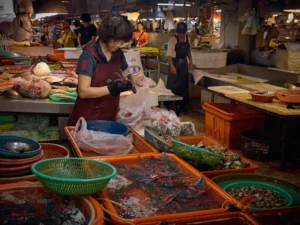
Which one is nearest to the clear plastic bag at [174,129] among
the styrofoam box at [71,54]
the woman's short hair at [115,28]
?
the woman's short hair at [115,28]

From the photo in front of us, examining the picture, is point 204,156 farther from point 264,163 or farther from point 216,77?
point 216,77

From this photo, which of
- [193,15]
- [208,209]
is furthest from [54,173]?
[193,15]

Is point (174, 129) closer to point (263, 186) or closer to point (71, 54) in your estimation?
point (263, 186)

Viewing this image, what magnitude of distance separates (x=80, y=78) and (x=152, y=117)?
4.21 ft

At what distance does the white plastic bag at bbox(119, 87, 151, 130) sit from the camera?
415 centimetres

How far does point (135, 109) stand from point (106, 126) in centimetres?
85

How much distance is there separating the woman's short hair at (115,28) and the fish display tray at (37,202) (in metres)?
1.60

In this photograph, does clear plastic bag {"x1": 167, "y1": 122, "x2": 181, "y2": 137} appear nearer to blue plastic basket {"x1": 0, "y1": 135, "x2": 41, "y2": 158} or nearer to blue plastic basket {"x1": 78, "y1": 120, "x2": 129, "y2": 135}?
blue plastic basket {"x1": 78, "y1": 120, "x2": 129, "y2": 135}

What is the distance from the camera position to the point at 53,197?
2064 millimetres

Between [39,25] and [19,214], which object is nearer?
[19,214]

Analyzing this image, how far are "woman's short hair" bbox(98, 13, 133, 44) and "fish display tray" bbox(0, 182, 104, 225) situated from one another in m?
1.60

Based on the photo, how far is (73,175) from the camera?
2.26 metres

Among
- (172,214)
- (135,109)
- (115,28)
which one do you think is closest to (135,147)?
(135,109)

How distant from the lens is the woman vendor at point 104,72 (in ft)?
10.6
